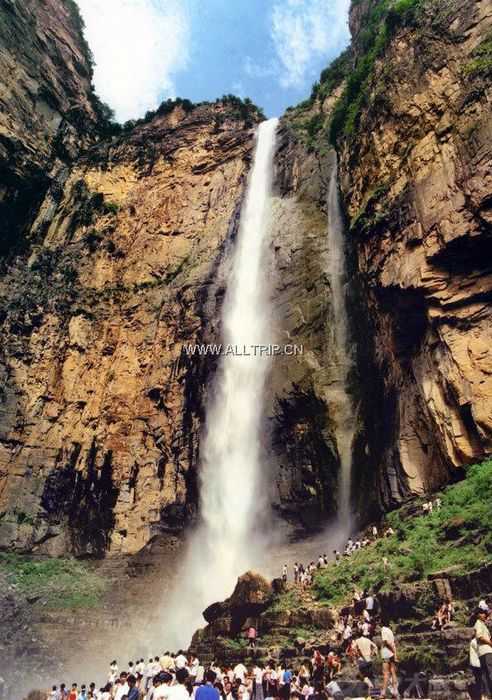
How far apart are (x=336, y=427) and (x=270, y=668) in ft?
40.5

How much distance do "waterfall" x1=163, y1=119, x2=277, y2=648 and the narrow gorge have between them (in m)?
0.11

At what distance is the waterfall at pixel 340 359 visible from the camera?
2184 centimetres

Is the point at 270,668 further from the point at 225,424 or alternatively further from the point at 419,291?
the point at 225,424

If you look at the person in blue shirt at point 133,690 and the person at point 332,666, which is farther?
the person at point 332,666

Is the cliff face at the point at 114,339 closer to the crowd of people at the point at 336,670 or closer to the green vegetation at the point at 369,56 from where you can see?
the green vegetation at the point at 369,56

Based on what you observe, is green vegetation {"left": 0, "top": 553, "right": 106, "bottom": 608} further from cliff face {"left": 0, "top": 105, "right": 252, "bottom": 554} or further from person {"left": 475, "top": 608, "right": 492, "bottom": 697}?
person {"left": 475, "top": 608, "right": 492, "bottom": 697}

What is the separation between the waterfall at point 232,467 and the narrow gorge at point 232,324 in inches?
4.2

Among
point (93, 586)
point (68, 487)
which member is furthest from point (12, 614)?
point (68, 487)

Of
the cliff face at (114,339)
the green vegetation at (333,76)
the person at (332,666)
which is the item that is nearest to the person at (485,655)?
the person at (332,666)

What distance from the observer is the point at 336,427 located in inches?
888

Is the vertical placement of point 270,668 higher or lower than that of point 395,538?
lower

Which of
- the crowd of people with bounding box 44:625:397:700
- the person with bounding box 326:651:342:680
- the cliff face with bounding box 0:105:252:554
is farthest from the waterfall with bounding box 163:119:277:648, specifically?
the person with bounding box 326:651:342:680

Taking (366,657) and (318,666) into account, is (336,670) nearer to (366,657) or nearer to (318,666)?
(318,666)

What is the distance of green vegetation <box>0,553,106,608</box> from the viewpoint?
75.3 ft
